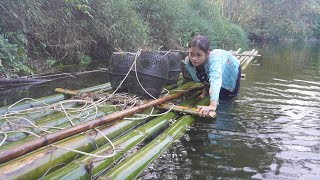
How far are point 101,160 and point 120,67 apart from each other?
73.8 inches

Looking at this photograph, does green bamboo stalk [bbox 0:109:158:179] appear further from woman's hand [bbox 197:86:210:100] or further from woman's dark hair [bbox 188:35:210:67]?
woman's hand [bbox 197:86:210:100]

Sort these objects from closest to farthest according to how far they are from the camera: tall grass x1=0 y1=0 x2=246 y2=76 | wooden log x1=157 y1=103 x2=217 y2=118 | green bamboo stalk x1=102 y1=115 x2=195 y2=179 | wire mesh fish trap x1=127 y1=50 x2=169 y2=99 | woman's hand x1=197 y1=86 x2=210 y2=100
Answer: green bamboo stalk x1=102 y1=115 x2=195 y2=179 → wooden log x1=157 y1=103 x2=217 y2=118 → wire mesh fish trap x1=127 y1=50 x2=169 y2=99 → woman's hand x1=197 y1=86 x2=210 y2=100 → tall grass x1=0 y1=0 x2=246 y2=76

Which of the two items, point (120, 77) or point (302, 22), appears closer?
point (120, 77)

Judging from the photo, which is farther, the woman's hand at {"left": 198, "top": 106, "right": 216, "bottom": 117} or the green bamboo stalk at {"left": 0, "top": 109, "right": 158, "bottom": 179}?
the woman's hand at {"left": 198, "top": 106, "right": 216, "bottom": 117}

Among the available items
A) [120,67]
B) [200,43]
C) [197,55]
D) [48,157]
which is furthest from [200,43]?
[48,157]

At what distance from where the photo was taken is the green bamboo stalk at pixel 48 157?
70.6 inches

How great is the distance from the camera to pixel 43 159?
1992 mm

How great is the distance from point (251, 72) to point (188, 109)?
5.40m

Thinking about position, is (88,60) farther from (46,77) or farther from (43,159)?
(43,159)

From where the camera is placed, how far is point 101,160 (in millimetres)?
2168

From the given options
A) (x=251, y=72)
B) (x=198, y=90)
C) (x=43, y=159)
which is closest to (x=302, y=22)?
(x=251, y=72)

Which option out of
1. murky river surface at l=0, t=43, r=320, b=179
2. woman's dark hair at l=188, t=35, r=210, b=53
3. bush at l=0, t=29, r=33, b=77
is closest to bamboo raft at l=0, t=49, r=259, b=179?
murky river surface at l=0, t=43, r=320, b=179

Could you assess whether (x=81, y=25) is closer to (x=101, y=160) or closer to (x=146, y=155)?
(x=146, y=155)

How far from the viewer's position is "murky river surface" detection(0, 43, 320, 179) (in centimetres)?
250
